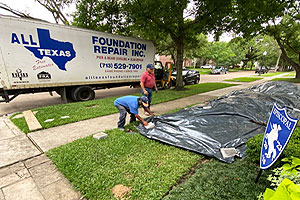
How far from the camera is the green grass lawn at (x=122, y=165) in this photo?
2092mm

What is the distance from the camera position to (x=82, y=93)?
777cm

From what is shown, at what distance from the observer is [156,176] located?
230 cm

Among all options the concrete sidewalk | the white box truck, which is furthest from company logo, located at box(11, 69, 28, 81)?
the concrete sidewalk

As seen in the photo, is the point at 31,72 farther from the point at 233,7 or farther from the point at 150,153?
the point at 233,7

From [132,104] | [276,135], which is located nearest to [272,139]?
[276,135]

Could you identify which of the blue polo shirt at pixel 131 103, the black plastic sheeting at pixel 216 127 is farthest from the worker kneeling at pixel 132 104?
the black plastic sheeting at pixel 216 127

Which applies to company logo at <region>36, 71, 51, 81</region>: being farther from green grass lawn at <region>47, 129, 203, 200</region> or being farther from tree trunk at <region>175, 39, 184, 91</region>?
tree trunk at <region>175, 39, 184, 91</region>

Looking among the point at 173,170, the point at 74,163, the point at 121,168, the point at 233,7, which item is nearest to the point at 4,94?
the point at 74,163

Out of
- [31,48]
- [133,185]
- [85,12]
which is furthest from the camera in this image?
[85,12]

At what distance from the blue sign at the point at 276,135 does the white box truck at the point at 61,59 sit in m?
7.23

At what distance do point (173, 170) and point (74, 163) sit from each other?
173 cm

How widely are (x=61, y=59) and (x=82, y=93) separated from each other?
6.55 feet

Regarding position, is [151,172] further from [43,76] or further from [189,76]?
[189,76]

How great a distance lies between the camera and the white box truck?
5.31m
